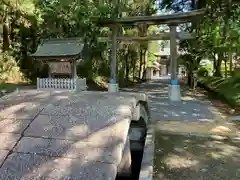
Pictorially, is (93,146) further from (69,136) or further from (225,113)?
(225,113)

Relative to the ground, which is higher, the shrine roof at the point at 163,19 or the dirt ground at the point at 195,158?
the shrine roof at the point at 163,19

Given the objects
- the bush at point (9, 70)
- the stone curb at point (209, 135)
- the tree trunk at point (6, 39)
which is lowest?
the stone curb at point (209, 135)

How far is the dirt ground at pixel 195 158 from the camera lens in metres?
4.76

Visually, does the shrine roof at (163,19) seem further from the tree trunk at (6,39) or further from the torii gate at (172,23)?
the tree trunk at (6,39)

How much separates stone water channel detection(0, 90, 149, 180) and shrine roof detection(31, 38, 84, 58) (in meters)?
11.0

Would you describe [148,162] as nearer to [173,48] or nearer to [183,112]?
[183,112]

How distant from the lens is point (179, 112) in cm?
1048

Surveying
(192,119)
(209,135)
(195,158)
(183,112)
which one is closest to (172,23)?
(183,112)

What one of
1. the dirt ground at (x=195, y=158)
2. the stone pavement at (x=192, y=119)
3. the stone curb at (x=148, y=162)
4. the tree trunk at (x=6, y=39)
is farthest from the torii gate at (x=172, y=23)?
the tree trunk at (x=6, y=39)

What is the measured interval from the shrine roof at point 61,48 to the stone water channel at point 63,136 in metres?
11.0

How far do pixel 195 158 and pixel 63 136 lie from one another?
10.6 ft

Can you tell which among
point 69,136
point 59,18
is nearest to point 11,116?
point 69,136

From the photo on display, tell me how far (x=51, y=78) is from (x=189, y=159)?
1184 centimetres

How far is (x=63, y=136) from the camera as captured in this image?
3.16 m
